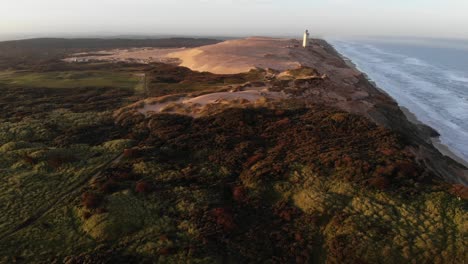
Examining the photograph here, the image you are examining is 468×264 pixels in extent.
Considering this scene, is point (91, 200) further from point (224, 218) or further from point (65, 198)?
point (224, 218)

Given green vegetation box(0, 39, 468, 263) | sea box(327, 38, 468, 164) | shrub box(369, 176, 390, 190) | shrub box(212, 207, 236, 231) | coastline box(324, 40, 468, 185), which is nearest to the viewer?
green vegetation box(0, 39, 468, 263)

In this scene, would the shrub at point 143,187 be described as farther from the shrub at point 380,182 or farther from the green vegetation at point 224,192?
the shrub at point 380,182

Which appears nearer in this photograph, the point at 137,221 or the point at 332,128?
the point at 137,221

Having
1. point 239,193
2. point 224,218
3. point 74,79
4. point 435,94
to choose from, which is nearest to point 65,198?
point 224,218

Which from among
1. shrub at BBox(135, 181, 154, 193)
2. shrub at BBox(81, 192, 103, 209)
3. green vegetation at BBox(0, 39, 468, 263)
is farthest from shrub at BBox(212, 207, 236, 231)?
shrub at BBox(81, 192, 103, 209)

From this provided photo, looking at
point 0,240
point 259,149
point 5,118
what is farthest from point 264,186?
point 5,118

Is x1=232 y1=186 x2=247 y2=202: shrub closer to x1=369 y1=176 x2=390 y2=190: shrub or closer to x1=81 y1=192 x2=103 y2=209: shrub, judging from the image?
x1=369 y1=176 x2=390 y2=190: shrub

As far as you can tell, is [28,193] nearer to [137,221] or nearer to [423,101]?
[137,221]

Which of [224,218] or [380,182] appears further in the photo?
[380,182]
